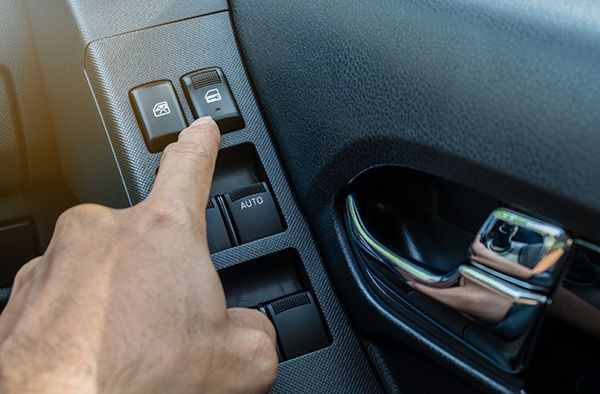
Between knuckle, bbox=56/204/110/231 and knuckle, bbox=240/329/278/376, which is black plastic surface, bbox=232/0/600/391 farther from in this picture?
knuckle, bbox=56/204/110/231

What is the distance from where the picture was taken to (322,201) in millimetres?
753

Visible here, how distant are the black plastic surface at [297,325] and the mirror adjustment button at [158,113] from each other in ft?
0.65

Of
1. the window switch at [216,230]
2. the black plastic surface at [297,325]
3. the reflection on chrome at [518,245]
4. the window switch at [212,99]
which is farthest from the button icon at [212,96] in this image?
the reflection on chrome at [518,245]

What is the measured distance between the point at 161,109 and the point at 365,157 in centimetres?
23

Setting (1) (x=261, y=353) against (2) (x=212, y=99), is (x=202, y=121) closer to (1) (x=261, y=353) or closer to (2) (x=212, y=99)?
(2) (x=212, y=99)

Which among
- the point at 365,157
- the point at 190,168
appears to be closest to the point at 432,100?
the point at 365,157

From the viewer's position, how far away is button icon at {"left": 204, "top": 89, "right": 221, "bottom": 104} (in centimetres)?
79

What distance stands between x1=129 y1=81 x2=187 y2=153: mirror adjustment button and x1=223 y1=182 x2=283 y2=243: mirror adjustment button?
9cm

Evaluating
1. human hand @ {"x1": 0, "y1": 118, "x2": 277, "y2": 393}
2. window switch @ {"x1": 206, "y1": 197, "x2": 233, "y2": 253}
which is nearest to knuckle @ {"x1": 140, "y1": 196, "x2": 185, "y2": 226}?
human hand @ {"x1": 0, "y1": 118, "x2": 277, "y2": 393}

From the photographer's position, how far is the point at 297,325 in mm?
739

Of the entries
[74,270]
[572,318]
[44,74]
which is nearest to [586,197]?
[572,318]

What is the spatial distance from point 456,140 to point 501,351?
0.17 meters

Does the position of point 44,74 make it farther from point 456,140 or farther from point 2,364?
point 456,140

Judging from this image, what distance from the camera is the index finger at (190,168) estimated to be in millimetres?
646
